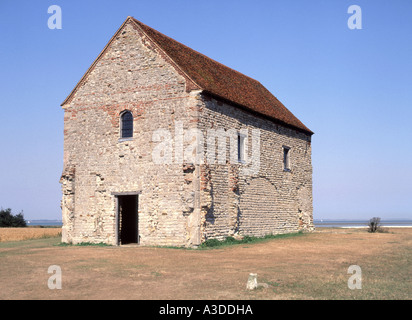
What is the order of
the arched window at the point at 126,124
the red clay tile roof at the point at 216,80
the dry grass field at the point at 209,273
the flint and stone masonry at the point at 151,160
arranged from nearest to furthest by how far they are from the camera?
1. the dry grass field at the point at 209,273
2. the flint and stone masonry at the point at 151,160
3. the red clay tile roof at the point at 216,80
4. the arched window at the point at 126,124

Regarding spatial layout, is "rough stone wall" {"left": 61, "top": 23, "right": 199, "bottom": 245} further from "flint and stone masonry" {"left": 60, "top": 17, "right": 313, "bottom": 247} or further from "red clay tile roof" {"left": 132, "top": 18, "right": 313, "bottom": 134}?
"red clay tile roof" {"left": 132, "top": 18, "right": 313, "bottom": 134}

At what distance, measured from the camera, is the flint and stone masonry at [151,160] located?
17734 millimetres

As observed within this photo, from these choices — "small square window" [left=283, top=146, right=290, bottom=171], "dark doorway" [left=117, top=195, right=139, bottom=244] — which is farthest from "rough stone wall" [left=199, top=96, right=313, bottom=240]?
"dark doorway" [left=117, top=195, right=139, bottom=244]

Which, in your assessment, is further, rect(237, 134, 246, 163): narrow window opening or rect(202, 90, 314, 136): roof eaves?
rect(237, 134, 246, 163): narrow window opening

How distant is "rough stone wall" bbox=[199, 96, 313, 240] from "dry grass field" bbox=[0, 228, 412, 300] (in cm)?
231

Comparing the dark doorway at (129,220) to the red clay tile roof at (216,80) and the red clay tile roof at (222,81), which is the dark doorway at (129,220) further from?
the red clay tile roof at (222,81)

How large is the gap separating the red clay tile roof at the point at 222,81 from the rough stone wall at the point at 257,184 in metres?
0.50

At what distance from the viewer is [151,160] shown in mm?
18375

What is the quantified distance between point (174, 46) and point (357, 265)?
13.3 m

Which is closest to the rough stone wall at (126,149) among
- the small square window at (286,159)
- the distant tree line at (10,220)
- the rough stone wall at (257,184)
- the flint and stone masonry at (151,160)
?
the flint and stone masonry at (151,160)

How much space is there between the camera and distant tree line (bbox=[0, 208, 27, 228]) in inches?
1751

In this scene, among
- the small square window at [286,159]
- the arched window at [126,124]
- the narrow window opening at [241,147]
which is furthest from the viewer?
the small square window at [286,159]
